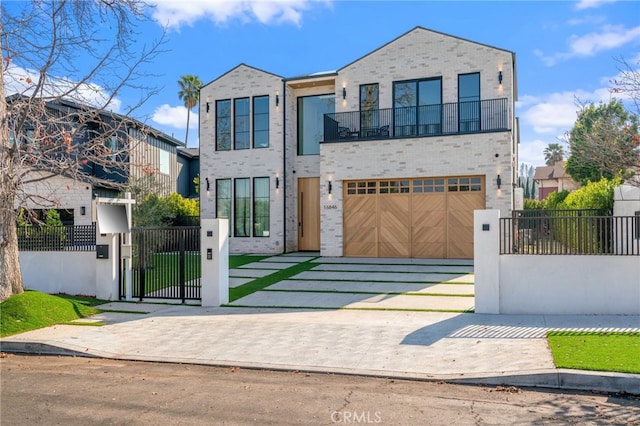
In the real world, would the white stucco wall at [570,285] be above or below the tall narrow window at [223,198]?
below

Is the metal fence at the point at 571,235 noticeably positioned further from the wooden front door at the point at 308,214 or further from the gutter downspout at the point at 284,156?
the wooden front door at the point at 308,214

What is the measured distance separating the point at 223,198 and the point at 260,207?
192 cm

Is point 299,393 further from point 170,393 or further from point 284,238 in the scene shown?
point 284,238


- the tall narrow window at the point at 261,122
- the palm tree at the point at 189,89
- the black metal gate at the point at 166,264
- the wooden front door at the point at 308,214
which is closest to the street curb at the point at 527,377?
the black metal gate at the point at 166,264

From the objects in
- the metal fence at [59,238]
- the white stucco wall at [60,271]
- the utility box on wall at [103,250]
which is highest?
the metal fence at [59,238]

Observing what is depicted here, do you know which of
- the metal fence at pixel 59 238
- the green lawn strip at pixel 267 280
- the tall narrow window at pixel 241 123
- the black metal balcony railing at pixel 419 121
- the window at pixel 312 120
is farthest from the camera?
the tall narrow window at pixel 241 123

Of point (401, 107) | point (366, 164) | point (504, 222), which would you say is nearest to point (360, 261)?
point (366, 164)

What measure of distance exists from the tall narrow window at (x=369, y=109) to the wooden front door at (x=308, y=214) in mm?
3544

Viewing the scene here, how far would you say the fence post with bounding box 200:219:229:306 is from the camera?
35.1 ft

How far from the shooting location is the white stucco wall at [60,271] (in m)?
12.3

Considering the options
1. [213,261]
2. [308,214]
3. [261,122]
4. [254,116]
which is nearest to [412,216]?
[308,214]

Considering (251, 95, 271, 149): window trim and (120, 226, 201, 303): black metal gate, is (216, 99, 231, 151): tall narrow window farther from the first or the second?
(120, 226, 201, 303): black metal gate

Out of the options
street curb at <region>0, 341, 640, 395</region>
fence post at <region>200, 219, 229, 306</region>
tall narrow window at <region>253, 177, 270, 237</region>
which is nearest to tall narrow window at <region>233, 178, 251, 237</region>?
tall narrow window at <region>253, 177, 270, 237</region>

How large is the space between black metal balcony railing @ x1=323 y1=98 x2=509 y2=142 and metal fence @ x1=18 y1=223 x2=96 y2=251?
402 inches
